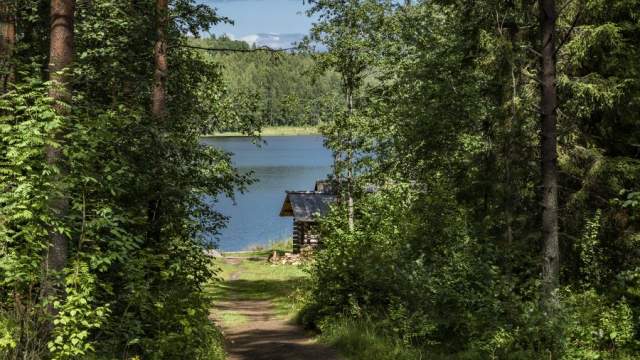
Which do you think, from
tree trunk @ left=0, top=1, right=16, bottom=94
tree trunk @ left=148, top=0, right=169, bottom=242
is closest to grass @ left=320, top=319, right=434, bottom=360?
tree trunk @ left=148, top=0, right=169, bottom=242

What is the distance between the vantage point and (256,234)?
203ft

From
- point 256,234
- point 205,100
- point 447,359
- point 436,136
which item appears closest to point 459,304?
point 447,359

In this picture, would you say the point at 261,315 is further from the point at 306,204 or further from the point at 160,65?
the point at 306,204

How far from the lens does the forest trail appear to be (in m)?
13.8

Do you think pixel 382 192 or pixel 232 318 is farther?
pixel 232 318

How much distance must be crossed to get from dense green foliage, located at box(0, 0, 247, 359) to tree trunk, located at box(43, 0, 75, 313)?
12cm

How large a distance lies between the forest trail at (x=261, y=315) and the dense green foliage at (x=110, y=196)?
1.78 metres

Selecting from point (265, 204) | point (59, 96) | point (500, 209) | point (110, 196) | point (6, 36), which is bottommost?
point (265, 204)

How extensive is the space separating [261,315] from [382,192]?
6.91m

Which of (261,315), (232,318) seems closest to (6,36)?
(232,318)

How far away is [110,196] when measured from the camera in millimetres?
10375

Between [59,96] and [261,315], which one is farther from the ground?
[59,96]

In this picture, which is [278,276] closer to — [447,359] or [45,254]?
[447,359]

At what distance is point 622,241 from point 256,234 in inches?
1968
